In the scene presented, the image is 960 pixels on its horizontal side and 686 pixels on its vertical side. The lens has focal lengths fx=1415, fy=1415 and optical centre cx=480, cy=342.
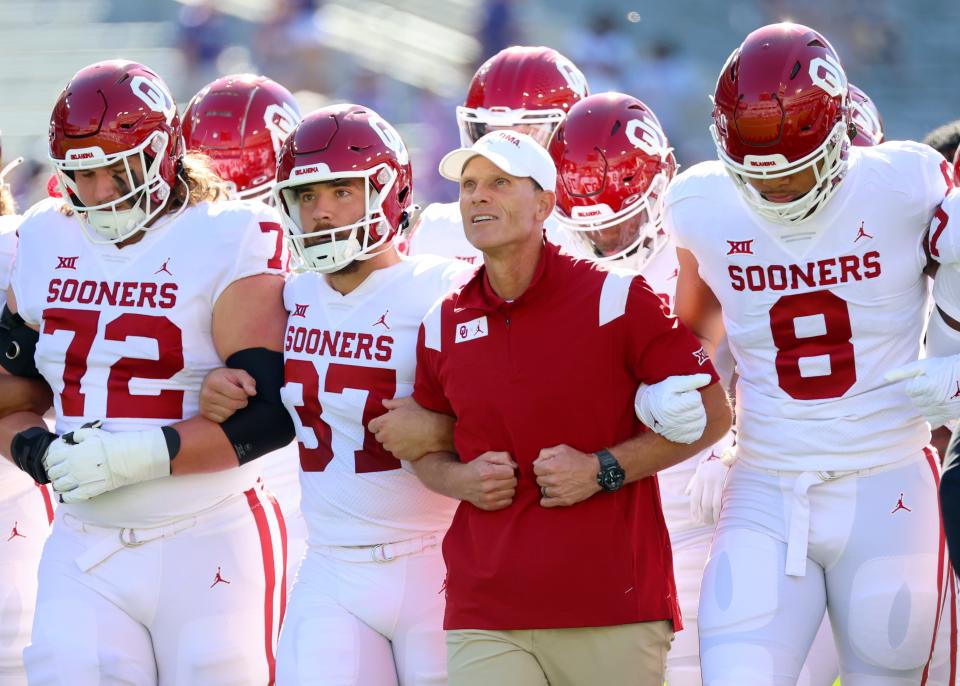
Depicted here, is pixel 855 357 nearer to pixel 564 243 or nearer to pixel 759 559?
pixel 759 559

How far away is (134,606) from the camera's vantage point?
11.9 feet

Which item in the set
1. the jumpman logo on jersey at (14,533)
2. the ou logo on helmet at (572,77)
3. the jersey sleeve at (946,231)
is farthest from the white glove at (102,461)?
the ou logo on helmet at (572,77)

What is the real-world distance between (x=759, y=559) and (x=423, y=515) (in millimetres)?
847

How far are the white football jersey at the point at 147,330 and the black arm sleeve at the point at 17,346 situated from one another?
0.41 ft

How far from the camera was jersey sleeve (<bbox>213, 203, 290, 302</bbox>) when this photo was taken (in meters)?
3.74

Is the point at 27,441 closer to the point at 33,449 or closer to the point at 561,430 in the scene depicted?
the point at 33,449

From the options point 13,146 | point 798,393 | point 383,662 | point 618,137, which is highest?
point 13,146

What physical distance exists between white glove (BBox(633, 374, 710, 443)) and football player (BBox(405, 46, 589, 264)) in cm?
186

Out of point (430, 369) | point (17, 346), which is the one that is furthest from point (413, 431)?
point (17, 346)

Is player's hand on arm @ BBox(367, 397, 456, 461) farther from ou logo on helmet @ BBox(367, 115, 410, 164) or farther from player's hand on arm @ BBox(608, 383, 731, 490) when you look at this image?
ou logo on helmet @ BBox(367, 115, 410, 164)

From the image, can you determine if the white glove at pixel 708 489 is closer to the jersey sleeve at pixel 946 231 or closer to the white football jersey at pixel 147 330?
the jersey sleeve at pixel 946 231

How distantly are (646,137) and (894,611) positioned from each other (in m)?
1.74

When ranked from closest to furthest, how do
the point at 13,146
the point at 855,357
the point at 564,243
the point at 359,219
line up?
the point at 855,357, the point at 359,219, the point at 564,243, the point at 13,146

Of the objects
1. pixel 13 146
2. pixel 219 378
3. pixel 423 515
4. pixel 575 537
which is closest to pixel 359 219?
pixel 219 378
